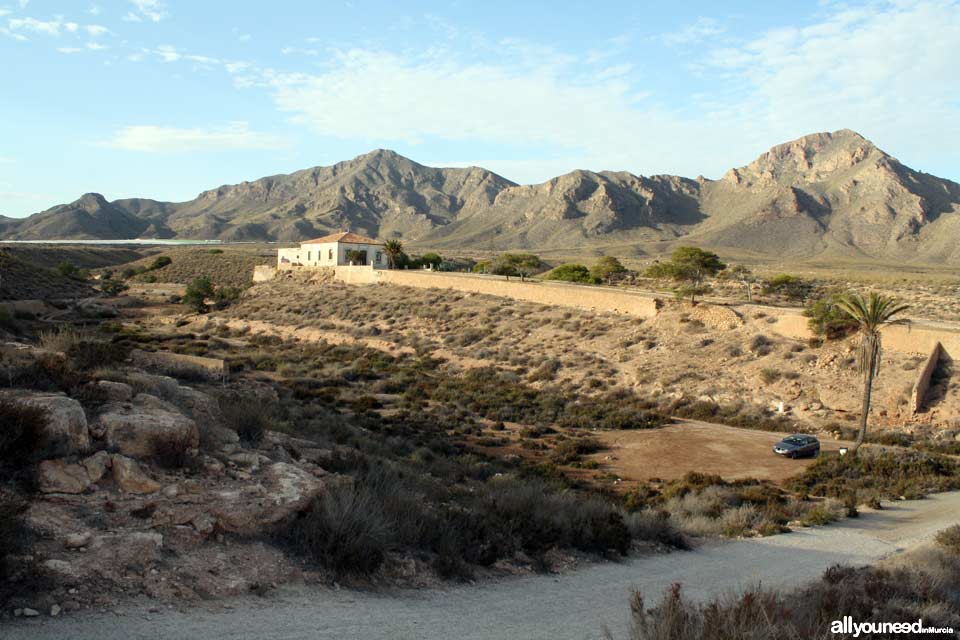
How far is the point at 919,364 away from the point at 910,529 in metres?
16.6

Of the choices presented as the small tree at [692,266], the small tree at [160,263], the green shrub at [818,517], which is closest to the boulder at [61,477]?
the green shrub at [818,517]

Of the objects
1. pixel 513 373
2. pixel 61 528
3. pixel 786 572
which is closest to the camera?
pixel 61 528

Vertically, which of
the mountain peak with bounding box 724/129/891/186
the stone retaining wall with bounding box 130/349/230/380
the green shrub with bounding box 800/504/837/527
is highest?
the mountain peak with bounding box 724/129/891/186

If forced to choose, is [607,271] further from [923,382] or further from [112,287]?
[112,287]

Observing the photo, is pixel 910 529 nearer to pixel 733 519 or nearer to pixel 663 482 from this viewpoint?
pixel 733 519

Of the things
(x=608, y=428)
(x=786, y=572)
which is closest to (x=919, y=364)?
(x=608, y=428)

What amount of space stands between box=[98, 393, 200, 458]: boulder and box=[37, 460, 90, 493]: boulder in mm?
786

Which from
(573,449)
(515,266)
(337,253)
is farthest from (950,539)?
(337,253)

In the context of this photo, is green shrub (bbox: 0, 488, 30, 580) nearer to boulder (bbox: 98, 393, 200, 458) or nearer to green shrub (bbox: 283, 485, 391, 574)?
boulder (bbox: 98, 393, 200, 458)

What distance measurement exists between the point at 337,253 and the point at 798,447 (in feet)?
180

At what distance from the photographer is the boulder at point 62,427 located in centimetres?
806

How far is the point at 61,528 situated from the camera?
6902 millimetres

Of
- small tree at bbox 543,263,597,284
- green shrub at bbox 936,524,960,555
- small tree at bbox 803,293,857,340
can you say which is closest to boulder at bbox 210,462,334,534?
green shrub at bbox 936,524,960,555

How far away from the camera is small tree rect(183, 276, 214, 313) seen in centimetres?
5901
